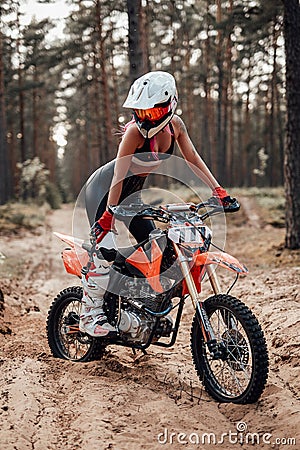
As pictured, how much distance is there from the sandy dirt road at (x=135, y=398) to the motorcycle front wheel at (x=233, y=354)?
0.13 meters

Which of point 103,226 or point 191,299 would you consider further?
point 103,226

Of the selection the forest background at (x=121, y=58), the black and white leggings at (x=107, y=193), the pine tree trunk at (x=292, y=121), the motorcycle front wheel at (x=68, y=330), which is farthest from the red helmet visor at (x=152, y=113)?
the forest background at (x=121, y=58)

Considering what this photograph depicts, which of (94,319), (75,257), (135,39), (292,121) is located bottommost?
(94,319)

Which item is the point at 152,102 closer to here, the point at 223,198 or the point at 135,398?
the point at 223,198

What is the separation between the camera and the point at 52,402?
4371mm

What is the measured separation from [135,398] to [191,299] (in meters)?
0.89

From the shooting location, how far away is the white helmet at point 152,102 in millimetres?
4480

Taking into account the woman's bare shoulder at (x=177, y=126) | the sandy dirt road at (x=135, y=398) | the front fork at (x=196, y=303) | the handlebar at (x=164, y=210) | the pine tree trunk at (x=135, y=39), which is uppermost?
the pine tree trunk at (x=135, y=39)

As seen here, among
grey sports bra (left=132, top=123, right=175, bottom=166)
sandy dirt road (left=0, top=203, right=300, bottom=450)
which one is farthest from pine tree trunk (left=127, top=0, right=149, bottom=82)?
grey sports bra (left=132, top=123, right=175, bottom=166)

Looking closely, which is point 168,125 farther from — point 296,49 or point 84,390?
point 296,49

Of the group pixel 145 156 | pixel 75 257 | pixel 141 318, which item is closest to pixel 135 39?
pixel 75 257

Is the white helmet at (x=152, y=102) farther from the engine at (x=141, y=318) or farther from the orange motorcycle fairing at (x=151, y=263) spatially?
the engine at (x=141, y=318)

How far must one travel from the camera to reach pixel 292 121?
1091 centimetres

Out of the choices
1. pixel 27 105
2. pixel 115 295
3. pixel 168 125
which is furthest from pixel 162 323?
pixel 27 105
